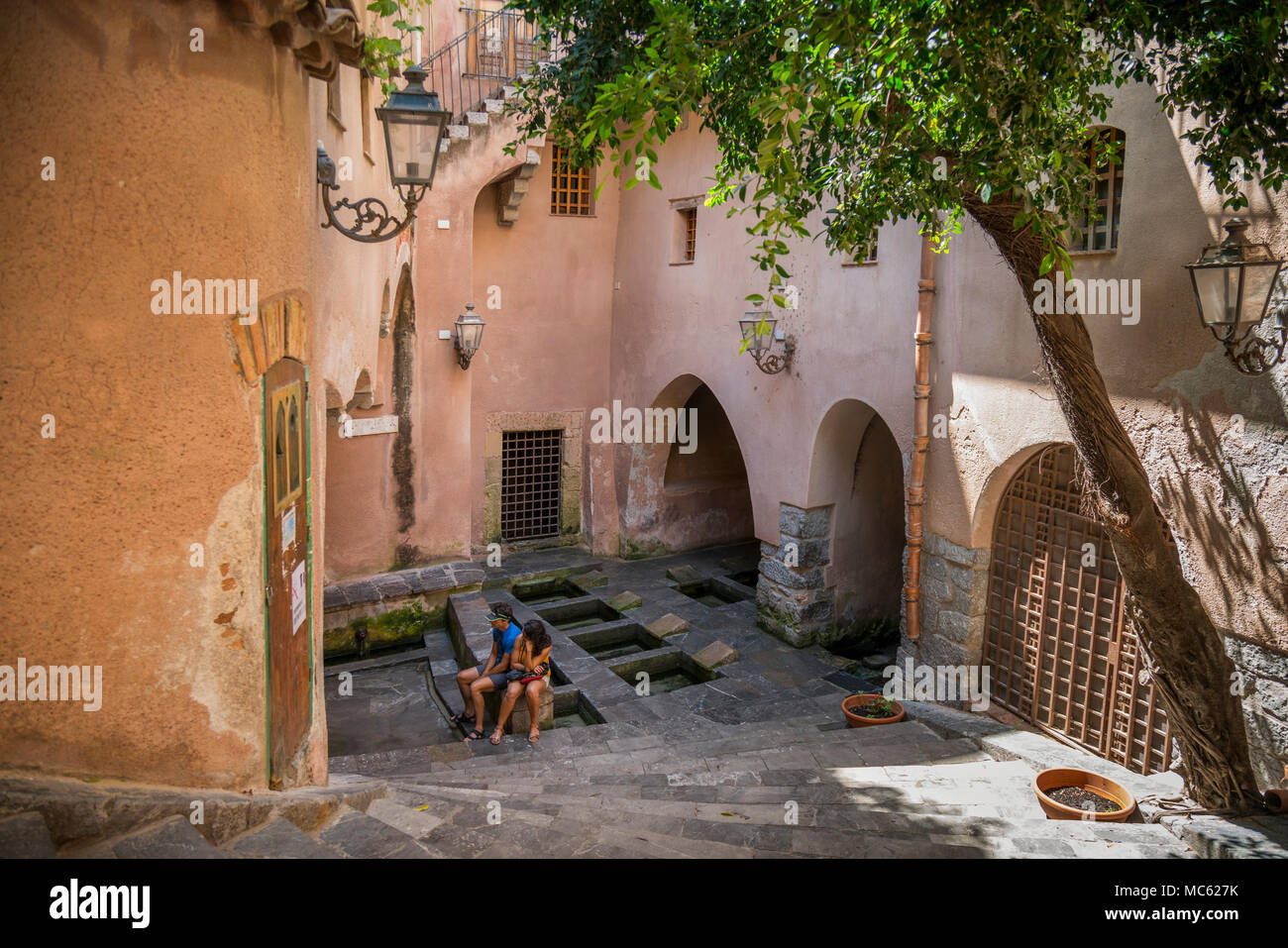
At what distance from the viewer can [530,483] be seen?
15.2 meters

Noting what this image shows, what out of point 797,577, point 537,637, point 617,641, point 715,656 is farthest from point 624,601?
point 537,637

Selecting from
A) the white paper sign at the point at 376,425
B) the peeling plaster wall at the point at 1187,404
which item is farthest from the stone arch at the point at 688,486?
the peeling plaster wall at the point at 1187,404

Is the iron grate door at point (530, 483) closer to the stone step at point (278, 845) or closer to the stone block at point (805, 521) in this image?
the stone block at point (805, 521)

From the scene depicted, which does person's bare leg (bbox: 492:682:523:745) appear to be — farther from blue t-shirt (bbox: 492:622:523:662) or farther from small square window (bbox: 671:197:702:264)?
small square window (bbox: 671:197:702:264)

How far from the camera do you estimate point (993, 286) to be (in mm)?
8648

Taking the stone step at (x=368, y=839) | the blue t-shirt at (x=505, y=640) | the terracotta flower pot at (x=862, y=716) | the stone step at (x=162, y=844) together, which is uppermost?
the stone step at (x=162, y=844)

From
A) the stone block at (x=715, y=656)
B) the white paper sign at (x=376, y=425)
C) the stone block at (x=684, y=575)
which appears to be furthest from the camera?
the stone block at (x=684, y=575)

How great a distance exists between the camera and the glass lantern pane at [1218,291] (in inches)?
231

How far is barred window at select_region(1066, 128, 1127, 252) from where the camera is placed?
735cm

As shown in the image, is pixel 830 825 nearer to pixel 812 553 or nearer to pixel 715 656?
pixel 715 656

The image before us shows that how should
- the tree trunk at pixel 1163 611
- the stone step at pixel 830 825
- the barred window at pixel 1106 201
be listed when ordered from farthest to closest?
the barred window at pixel 1106 201, the tree trunk at pixel 1163 611, the stone step at pixel 830 825

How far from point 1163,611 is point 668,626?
705 centimetres

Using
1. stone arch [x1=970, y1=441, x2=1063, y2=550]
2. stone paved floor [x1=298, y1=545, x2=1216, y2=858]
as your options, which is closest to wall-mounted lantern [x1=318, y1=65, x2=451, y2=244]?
stone paved floor [x1=298, y1=545, x2=1216, y2=858]

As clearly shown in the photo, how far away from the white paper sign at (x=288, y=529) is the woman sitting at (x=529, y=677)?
4.52 m
